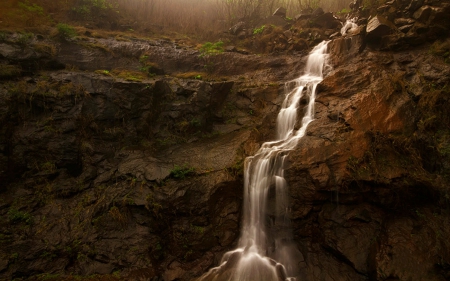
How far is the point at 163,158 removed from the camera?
320 inches

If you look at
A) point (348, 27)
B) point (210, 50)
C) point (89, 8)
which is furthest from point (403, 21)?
point (89, 8)

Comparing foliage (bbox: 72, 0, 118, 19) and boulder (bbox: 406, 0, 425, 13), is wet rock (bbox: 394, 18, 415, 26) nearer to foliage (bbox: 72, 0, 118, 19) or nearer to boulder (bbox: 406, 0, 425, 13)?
boulder (bbox: 406, 0, 425, 13)

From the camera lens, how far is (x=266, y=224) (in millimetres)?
6957

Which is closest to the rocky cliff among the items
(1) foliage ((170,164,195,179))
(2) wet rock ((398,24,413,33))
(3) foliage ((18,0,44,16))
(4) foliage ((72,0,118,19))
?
(1) foliage ((170,164,195,179))

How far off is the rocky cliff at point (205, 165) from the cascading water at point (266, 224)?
279 millimetres

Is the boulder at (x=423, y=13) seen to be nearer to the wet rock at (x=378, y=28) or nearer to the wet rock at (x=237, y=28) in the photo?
the wet rock at (x=378, y=28)

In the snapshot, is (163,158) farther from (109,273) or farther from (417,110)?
(417,110)

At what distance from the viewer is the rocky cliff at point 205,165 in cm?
594

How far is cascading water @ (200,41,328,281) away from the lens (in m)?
6.10

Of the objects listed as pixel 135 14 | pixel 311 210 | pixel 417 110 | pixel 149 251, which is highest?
pixel 135 14

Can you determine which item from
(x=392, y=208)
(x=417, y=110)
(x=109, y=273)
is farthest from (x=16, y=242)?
(x=417, y=110)

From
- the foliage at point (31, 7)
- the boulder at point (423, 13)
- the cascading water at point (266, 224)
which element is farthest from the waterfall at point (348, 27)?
the foliage at point (31, 7)

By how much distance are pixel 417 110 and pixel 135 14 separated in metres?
16.5

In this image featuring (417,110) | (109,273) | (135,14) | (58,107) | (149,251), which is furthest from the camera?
(135,14)
